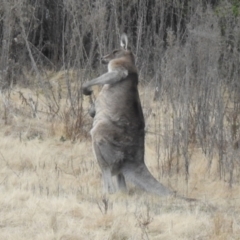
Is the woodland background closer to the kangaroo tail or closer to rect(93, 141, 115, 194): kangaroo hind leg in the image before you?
rect(93, 141, 115, 194): kangaroo hind leg

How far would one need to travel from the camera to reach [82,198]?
793 centimetres

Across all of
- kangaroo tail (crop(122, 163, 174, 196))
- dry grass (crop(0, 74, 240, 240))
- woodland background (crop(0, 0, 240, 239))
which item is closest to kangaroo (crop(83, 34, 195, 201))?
kangaroo tail (crop(122, 163, 174, 196))

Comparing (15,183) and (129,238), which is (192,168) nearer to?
(15,183)

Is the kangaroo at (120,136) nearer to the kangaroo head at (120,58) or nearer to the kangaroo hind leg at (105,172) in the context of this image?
the kangaroo hind leg at (105,172)

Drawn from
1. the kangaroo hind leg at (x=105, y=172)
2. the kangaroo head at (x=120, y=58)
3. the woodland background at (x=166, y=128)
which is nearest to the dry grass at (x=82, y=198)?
the woodland background at (x=166, y=128)

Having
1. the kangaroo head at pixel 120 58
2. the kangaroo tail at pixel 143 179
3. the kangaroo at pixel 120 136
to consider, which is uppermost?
the kangaroo head at pixel 120 58

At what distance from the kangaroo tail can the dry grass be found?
0.12m

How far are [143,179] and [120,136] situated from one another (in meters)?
0.56

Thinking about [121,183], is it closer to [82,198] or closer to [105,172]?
[105,172]

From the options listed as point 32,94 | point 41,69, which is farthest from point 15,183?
point 41,69

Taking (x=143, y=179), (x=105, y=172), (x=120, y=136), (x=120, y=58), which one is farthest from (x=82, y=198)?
(x=120, y=58)

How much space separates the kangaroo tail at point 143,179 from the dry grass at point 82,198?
4.5 inches

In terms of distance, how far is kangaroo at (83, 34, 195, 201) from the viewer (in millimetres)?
8461

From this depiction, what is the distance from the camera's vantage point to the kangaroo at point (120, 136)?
846 cm
